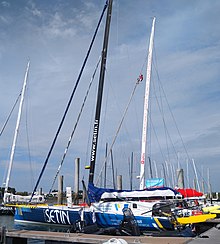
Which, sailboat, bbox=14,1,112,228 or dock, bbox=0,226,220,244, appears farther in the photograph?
sailboat, bbox=14,1,112,228

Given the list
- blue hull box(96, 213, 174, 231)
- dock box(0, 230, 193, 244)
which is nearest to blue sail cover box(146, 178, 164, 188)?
blue hull box(96, 213, 174, 231)

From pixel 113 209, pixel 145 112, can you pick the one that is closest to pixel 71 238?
pixel 113 209

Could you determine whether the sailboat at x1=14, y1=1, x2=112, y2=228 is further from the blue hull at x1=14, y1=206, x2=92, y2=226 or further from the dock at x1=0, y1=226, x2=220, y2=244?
the dock at x1=0, y1=226, x2=220, y2=244

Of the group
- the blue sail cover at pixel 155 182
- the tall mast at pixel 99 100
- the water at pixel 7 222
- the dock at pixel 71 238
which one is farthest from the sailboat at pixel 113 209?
the water at pixel 7 222

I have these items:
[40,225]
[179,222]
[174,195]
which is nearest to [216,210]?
[174,195]

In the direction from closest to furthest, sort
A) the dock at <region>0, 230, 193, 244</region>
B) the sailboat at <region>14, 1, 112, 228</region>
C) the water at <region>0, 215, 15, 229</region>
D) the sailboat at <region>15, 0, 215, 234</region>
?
the dock at <region>0, 230, 193, 244</region> < the sailboat at <region>15, 0, 215, 234</region> < the sailboat at <region>14, 1, 112, 228</region> < the water at <region>0, 215, 15, 229</region>

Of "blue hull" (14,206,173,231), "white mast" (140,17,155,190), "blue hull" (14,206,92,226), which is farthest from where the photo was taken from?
"white mast" (140,17,155,190)

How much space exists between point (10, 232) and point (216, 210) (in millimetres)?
14066

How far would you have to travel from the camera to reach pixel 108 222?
15.4 metres

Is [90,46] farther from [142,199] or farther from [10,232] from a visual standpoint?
[10,232]

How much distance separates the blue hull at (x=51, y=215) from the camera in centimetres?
1711

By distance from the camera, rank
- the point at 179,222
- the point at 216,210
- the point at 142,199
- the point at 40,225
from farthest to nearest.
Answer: the point at 216,210, the point at 40,225, the point at 142,199, the point at 179,222

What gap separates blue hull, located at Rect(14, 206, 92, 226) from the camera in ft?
56.1

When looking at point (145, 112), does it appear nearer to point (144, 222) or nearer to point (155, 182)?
point (155, 182)
